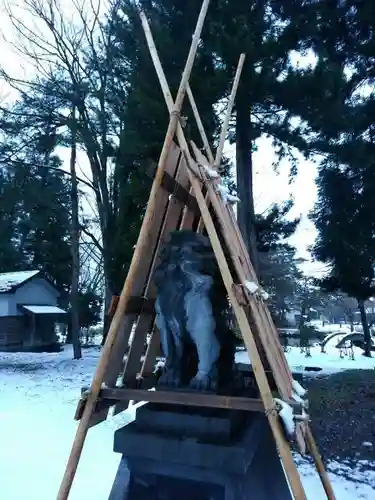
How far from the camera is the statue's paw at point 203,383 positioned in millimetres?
3033

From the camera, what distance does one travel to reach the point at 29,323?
19.0 m

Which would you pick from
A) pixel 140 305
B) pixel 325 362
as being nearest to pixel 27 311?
pixel 325 362

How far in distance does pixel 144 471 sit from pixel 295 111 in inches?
269

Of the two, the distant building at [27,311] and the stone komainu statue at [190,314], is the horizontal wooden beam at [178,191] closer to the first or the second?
the stone komainu statue at [190,314]

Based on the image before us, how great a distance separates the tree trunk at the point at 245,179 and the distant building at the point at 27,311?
1189 centimetres

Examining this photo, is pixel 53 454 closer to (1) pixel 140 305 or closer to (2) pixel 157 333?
(2) pixel 157 333

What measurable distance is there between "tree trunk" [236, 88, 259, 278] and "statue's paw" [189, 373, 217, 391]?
5.31m

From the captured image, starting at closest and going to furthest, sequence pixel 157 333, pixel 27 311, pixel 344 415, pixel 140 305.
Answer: pixel 140 305
pixel 157 333
pixel 344 415
pixel 27 311

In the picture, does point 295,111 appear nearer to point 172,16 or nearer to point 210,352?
point 172,16

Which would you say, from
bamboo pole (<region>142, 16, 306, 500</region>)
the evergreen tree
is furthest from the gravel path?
bamboo pole (<region>142, 16, 306, 500</region>)

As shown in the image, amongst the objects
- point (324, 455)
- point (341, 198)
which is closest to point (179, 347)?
point (324, 455)

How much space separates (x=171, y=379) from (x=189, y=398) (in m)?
0.50

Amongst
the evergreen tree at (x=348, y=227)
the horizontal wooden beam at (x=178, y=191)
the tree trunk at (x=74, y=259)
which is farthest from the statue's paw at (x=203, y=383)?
the tree trunk at (x=74, y=259)

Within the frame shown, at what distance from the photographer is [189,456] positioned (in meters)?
2.75
